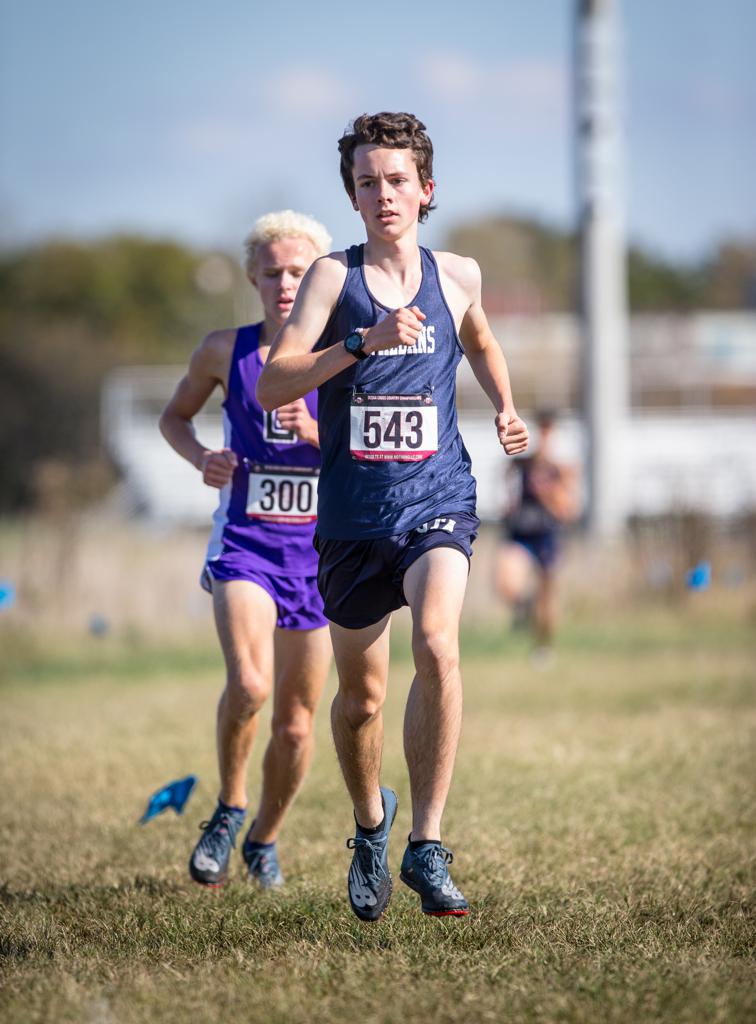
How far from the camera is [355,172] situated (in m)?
4.64

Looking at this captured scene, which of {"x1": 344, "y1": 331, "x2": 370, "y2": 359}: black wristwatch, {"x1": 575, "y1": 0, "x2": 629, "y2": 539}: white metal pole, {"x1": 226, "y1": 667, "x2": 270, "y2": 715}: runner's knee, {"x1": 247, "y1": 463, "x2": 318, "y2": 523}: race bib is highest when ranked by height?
{"x1": 575, "y1": 0, "x2": 629, "y2": 539}: white metal pole

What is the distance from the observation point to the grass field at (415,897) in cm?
384

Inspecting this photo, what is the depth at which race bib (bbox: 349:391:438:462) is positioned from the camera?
4539mm

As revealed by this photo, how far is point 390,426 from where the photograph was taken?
14.9 ft

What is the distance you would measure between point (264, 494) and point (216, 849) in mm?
1357

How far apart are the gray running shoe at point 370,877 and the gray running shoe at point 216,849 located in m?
0.89

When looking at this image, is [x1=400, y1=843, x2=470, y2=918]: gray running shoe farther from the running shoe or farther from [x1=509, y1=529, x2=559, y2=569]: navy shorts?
[x1=509, y1=529, x2=559, y2=569]: navy shorts

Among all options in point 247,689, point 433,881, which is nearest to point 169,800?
point 247,689

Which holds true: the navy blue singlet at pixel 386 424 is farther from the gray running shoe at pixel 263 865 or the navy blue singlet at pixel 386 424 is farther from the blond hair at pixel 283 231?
the gray running shoe at pixel 263 865

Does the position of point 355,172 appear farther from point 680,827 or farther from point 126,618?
point 126,618

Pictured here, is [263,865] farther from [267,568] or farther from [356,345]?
[356,345]

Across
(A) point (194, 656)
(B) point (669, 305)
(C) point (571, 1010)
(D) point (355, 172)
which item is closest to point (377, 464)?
(D) point (355, 172)

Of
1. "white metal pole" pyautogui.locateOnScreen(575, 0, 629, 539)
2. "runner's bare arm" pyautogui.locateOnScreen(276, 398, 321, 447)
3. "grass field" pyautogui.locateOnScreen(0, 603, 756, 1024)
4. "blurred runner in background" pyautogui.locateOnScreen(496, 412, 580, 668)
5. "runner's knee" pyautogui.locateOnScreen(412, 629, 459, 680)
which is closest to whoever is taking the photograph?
"grass field" pyautogui.locateOnScreen(0, 603, 756, 1024)

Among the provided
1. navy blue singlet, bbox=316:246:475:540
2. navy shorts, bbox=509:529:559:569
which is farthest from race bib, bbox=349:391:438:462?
navy shorts, bbox=509:529:559:569
